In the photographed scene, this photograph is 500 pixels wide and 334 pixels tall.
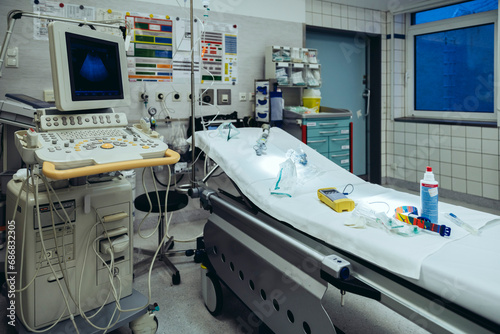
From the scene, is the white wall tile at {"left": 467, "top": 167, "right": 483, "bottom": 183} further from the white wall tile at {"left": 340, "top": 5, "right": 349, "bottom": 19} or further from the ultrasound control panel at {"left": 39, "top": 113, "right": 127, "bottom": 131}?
the ultrasound control panel at {"left": 39, "top": 113, "right": 127, "bottom": 131}

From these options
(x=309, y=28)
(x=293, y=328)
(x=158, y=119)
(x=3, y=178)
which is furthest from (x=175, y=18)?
(x=293, y=328)

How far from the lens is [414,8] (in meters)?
4.24

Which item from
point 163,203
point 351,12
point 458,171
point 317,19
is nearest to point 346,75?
point 351,12

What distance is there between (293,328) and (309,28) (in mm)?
3634

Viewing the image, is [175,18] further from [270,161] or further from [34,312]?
[34,312]

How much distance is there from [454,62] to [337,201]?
12.2 feet

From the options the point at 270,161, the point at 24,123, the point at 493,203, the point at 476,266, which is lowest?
the point at 493,203

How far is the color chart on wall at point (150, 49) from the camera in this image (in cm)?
308

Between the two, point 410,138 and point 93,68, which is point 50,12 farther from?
point 410,138

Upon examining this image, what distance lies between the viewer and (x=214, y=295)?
187 cm

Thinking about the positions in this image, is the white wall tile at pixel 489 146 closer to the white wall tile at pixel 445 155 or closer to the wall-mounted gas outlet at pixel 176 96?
the white wall tile at pixel 445 155

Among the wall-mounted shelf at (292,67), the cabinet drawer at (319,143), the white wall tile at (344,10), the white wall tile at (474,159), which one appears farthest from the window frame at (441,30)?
the cabinet drawer at (319,143)

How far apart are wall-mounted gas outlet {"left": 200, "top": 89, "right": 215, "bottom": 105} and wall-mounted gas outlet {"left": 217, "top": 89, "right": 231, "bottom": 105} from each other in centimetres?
6

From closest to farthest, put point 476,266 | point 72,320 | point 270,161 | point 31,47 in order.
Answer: point 476,266 → point 72,320 → point 270,161 → point 31,47
